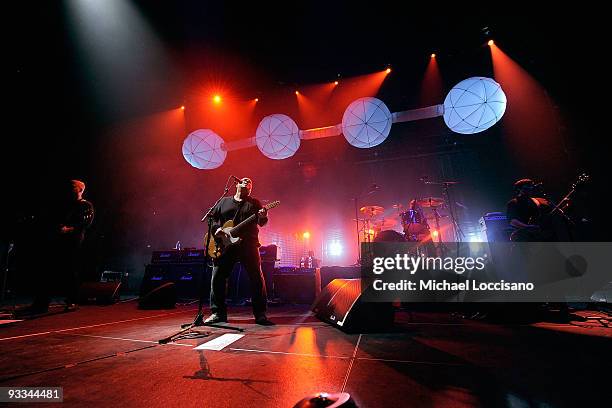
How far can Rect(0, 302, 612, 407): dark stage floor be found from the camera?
124 cm

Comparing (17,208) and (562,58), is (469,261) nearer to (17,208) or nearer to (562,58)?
(562,58)

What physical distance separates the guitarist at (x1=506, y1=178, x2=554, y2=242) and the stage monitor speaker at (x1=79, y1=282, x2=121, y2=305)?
8.39 meters

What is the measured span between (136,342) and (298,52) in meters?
7.26

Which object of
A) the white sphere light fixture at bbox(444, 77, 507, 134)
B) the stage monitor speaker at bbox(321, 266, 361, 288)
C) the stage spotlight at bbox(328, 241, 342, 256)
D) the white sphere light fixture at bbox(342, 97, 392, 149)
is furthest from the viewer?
the stage spotlight at bbox(328, 241, 342, 256)

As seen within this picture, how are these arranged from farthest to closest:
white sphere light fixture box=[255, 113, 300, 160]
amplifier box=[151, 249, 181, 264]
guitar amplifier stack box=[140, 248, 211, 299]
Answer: amplifier box=[151, 249, 181, 264]
guitar amplifier stack box=[140, 248, 211, 299]
white sphere light fixture box=[255, 113, 300, 160]

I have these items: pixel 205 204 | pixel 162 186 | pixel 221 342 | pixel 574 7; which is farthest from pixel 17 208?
pixel 574 7

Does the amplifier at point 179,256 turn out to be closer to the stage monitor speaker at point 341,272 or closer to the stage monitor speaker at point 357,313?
the stage monitor speaker at point 341,272

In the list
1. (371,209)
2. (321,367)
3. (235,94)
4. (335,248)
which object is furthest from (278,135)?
(335,248)

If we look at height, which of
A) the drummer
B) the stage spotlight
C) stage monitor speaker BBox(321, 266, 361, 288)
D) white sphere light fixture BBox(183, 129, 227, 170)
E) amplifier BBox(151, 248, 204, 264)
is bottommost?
stage monitor speaker BBox(321, 266, 361, 288)

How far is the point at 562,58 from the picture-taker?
624 centimetres

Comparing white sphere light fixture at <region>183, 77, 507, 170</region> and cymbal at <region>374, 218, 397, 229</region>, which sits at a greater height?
white sphere light fixture at <region>183, 77, 507, 170</region>

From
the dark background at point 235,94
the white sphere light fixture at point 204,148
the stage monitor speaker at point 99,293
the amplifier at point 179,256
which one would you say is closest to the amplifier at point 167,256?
the amplifier at point 179,256

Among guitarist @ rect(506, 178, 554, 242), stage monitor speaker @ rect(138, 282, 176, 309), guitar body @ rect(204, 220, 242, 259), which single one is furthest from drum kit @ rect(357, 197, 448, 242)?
stage monitor speaker @ rect(138, 282, 176, 309)

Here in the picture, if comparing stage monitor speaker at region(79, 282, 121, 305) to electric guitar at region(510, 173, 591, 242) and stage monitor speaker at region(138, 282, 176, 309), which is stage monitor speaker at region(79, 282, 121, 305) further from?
electric guitar at region(510, 173, 591, 242)
